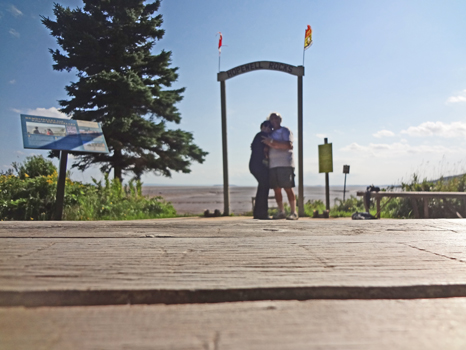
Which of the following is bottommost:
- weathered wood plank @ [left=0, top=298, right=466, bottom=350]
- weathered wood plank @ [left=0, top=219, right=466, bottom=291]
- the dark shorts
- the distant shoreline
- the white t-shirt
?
the distant shoreline

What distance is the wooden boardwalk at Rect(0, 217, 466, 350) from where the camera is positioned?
866 millimetres

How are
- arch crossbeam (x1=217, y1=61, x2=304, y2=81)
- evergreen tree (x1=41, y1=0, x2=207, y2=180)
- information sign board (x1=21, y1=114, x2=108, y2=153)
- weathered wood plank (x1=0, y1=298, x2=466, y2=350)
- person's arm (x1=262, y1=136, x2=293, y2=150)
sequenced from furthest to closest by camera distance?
evergreen tree (x1=41, y1=0, x2=207, y2=180), arch crossbeam (x1=217, y1=61, x2=304, y2=81), information sign board (x1=21, y1=114, x2=108, y2=153), person's arm (x1=262, y1=136, x2=293, y2=150), weathered wood plank (x1=0, y1=298, x2=466, y2=350)

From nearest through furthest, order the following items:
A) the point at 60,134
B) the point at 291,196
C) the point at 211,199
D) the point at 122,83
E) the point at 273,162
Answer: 1. the point at 273,162
2. the point at 291,196
3. the point at 60,134
4. the point at 122,83
5. the point at 211,199

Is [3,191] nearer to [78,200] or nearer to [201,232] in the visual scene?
[78,200]

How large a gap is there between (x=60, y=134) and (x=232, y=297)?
23.5 feet

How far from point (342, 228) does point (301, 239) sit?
23.2 inches

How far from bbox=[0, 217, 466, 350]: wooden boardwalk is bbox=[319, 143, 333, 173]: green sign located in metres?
9.84

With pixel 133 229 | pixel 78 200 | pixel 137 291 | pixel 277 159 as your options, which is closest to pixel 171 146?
pixel 78 200

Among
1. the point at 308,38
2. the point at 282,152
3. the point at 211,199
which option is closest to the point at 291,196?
the point at 282,152

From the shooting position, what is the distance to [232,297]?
3.48 feet

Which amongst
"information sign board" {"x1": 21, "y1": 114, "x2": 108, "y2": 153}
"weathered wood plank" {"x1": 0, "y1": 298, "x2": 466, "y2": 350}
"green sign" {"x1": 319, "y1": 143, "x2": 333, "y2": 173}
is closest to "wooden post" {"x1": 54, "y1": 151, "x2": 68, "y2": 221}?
"information sign board" {"x1": 21, "y1": 114, "x2": 108, "y2": 153}

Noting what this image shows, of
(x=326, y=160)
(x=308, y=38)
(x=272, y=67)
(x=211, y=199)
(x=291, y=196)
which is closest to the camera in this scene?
(x=291, y=196)

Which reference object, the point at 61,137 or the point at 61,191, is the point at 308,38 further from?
the point at 61,191

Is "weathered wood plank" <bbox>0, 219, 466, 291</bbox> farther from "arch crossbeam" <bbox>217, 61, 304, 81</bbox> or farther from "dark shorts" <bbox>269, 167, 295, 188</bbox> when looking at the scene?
"arch crossbeam" <bbox>217, 61, 304, 81</bbox>
